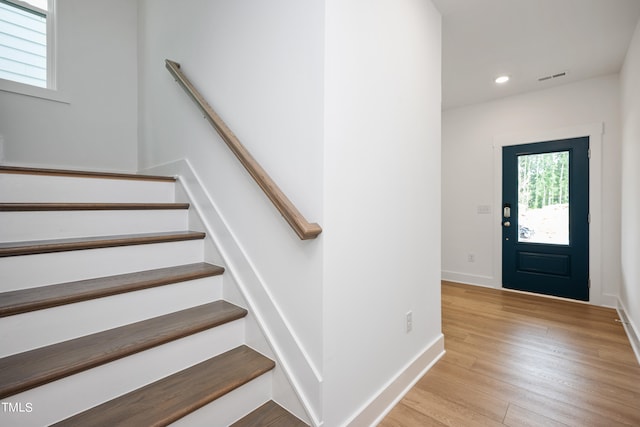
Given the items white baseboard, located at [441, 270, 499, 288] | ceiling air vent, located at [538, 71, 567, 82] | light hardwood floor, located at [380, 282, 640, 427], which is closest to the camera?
light hardwood floor, located at [380, 282, 640, 427]

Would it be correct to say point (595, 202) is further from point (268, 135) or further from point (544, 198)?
point (268, 135)

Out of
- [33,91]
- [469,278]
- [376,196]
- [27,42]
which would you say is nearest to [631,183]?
[469,278]

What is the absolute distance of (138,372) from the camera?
1198 mm

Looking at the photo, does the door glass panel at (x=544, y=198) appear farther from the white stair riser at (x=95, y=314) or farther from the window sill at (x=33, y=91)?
the window sill at (x=33, y=91)

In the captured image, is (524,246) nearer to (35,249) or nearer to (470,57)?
(470,57)

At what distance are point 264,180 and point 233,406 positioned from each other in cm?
101

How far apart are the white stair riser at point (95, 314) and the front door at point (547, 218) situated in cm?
390

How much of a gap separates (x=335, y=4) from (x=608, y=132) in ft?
12.3

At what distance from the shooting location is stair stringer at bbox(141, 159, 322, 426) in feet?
4.20

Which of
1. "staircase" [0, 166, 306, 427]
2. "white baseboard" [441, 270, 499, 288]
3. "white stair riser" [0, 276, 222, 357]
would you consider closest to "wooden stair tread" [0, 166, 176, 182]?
"staircase" [0, 166, 306, 427]

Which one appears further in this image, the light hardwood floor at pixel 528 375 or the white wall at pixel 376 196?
the light hardwood floor at pixel 528 375

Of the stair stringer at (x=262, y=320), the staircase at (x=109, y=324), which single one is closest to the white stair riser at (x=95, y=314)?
the staircase at (x=109, y=324)

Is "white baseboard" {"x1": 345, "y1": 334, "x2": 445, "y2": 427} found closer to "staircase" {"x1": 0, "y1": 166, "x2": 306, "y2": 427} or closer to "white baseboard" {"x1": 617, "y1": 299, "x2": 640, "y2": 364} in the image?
"staircase" {"x1": 0, "y1": 166, "x2": 306, "y2": 427}

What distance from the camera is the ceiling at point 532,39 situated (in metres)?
2.15
